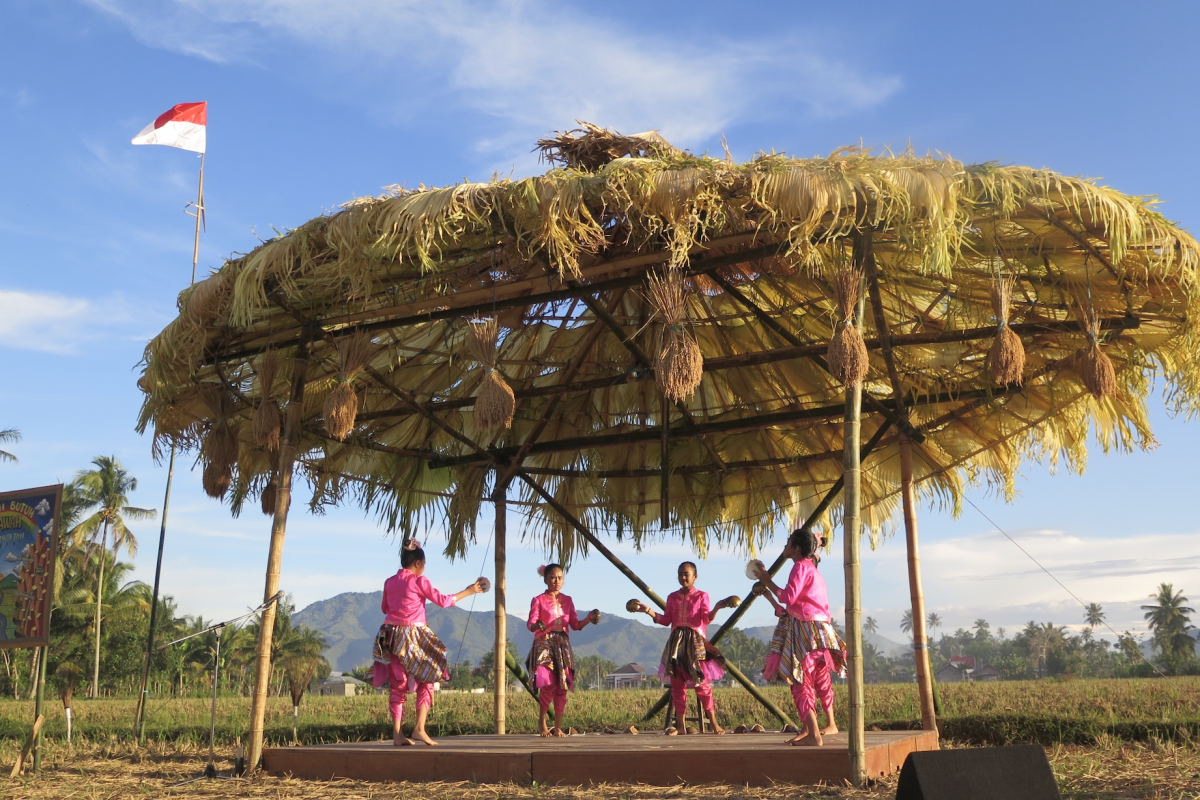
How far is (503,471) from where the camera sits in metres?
9.73

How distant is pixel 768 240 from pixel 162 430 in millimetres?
5368

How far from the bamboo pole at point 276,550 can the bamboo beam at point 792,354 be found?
52.2 inches

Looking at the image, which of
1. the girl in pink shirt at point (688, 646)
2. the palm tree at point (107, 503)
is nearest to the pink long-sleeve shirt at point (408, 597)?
the girl in pink shirt at point (688, 646)

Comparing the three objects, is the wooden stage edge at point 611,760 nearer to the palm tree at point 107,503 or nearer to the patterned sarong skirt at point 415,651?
the patterned sarong skirt at point 415,651

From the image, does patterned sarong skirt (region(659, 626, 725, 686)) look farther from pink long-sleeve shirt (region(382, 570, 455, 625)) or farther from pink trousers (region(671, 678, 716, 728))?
pink long-sleeve shirt (region(382, 570, 455, 625))

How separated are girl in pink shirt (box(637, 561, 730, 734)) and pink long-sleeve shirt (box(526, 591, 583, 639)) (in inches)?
25.6

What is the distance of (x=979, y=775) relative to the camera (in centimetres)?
361

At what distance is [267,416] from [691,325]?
326 cm

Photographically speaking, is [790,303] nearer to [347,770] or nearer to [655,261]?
[655,261]

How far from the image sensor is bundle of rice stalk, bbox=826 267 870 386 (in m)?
5.63

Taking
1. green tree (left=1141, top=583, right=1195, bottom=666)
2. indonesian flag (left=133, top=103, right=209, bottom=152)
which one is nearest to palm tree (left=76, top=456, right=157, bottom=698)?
indonesian flag (left=133, top=103, right=209, bottom=152)

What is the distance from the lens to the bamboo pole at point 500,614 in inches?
359

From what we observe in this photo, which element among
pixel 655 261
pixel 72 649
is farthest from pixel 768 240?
pixel 72 649

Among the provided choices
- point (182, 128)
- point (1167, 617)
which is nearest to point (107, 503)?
point (182, 128)
